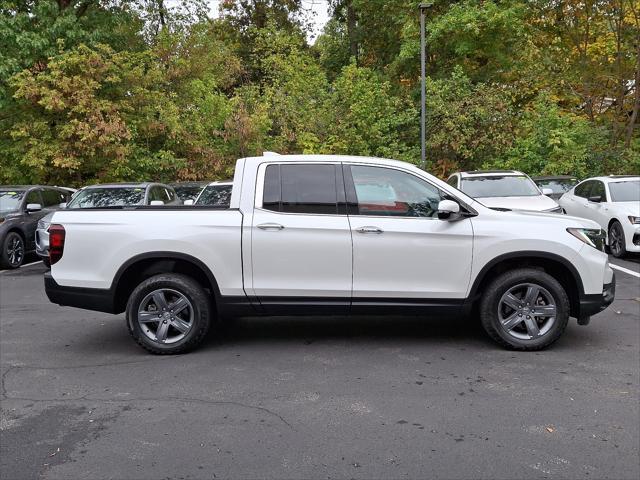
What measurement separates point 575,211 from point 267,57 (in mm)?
17087

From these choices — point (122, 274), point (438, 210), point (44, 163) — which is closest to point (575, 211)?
point (438, 210)

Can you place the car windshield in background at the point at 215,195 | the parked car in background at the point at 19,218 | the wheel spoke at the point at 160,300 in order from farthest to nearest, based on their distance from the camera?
the parked car in background at the point at 19,218
the car windshield in background at the point at 215,195
the wheel spoke at the point at 160,300

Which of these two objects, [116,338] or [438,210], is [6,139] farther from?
[438,210]

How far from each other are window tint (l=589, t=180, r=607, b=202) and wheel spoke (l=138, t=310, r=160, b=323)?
981 centimetres

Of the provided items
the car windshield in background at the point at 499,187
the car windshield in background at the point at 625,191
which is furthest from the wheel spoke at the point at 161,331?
the car windshield in background at the point at 625,191

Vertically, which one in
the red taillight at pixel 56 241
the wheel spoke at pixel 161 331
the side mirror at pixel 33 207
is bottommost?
the wheel spoke at pixel 161 331

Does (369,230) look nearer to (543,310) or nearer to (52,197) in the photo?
(543,310)

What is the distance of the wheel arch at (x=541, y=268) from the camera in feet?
18.1

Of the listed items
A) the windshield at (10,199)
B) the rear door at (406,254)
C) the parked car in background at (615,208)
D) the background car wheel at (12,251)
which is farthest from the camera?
the windshield at (10,199)

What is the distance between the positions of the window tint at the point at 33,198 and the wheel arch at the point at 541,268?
10.3 m

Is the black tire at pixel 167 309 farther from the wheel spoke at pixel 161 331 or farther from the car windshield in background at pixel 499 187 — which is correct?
the car windshield in background at pixel 499 187

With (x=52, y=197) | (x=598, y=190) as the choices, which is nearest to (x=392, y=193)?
(x=598, y=190)

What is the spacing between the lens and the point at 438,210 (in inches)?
216

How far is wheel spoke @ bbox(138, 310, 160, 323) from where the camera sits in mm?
5566
